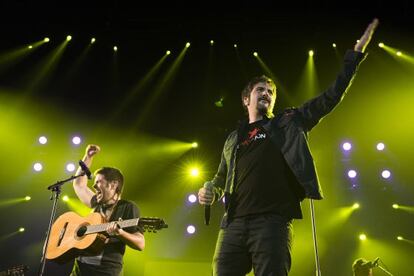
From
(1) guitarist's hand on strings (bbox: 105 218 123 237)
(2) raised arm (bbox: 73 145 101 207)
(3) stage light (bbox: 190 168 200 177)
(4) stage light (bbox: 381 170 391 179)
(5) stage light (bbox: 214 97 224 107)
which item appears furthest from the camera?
(4) stage light (bbox: 381 170 391 179)

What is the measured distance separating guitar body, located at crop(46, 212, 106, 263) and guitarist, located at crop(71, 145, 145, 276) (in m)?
0.07

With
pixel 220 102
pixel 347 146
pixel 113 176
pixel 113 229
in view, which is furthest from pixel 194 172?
pixel 113 229

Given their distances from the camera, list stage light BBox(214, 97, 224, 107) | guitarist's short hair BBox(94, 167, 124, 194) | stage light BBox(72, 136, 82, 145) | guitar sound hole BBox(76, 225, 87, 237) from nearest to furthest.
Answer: guitar sound hole BBox(76, 225, 87, 237) → guitarist's short hair BBox(94, 167, 124, 194) → stage light BBox(72, 136, 82, 145) → stage light BBox(214, 97, 224, 107)

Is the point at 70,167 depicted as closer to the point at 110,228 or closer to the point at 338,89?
the point at 110,228

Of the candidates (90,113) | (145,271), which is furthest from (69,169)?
(145,271)

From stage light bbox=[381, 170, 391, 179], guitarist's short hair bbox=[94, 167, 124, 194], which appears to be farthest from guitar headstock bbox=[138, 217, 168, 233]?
stage light bbox=[381, 170, 391, 179]

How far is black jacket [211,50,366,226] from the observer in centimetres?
244

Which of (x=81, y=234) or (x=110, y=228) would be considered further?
(x=81, y=234)

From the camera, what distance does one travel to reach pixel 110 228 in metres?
3.76

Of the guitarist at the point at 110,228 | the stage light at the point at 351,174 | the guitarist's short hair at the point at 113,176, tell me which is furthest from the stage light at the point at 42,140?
the stage light at the point at 351,174

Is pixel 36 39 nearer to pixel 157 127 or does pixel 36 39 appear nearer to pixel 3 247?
pixel 157 127

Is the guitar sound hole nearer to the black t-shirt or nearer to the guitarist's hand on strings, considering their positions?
the guitarist's hand on strings

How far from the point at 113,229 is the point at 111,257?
9.9 inches

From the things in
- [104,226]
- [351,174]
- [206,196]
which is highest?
[351,174]
